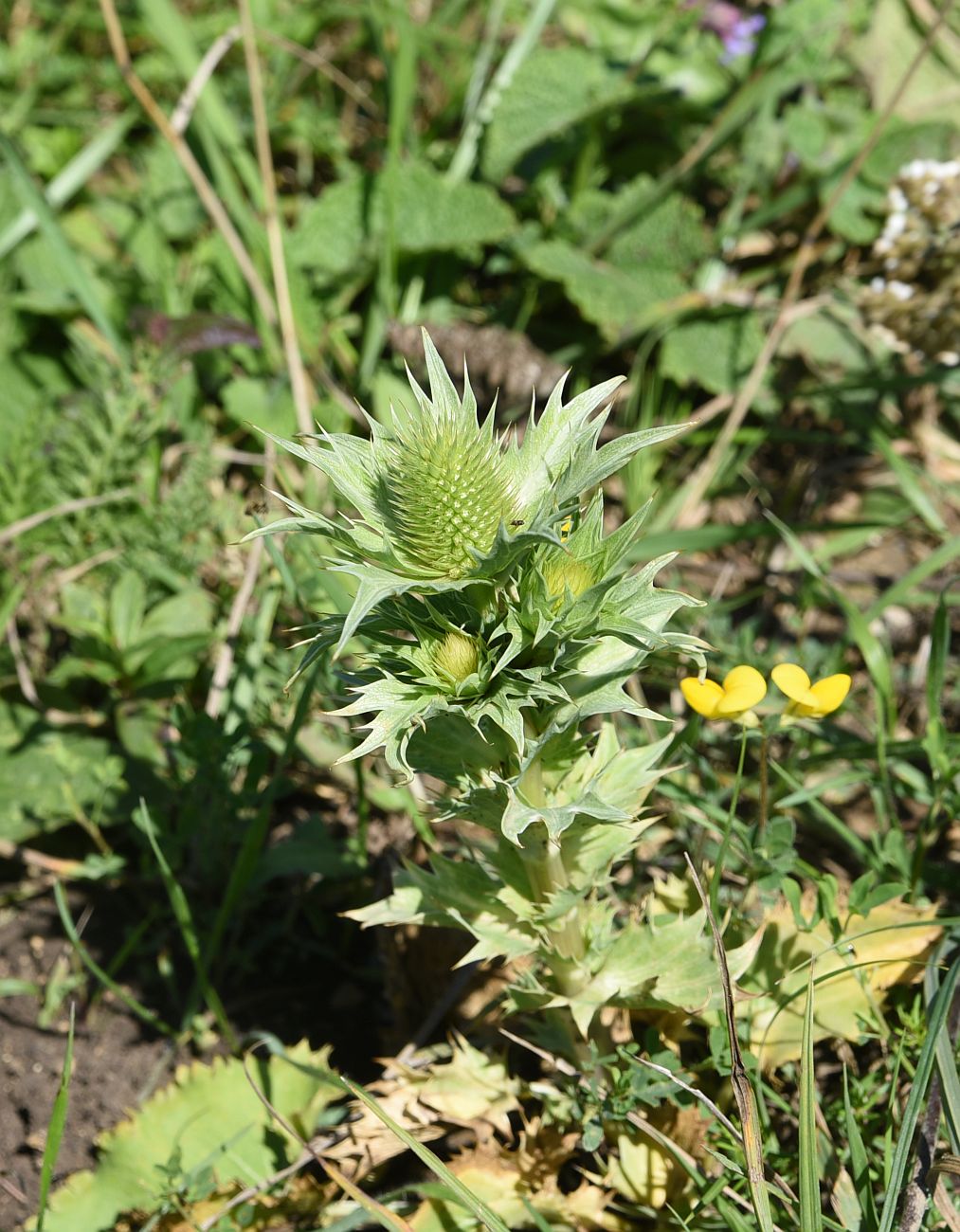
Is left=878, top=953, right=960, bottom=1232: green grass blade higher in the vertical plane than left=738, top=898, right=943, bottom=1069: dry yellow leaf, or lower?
higher

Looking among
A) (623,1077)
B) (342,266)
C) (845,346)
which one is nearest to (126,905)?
(623,1077)

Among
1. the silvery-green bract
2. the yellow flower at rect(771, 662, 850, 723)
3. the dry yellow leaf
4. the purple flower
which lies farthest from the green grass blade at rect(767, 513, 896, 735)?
the purple flower

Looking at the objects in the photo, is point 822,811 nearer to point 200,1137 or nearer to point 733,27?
point 200,1137

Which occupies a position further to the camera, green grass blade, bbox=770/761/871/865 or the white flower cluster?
the white flower cluster

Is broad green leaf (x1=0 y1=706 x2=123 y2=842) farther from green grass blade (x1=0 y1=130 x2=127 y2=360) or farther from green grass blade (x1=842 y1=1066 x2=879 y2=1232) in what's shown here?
green grass blade (x1=842 y1=1066 x2=879 y2=1232)

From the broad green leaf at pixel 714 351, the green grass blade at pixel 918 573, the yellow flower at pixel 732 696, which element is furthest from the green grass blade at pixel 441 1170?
the broad green leaf at pixel 714 351

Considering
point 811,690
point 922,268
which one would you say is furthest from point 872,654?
point 922,268

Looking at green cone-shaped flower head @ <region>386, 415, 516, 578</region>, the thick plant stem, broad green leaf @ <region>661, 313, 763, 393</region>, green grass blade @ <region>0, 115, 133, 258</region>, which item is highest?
green grass blade @ <region>0, 115, 133, 258</region>
